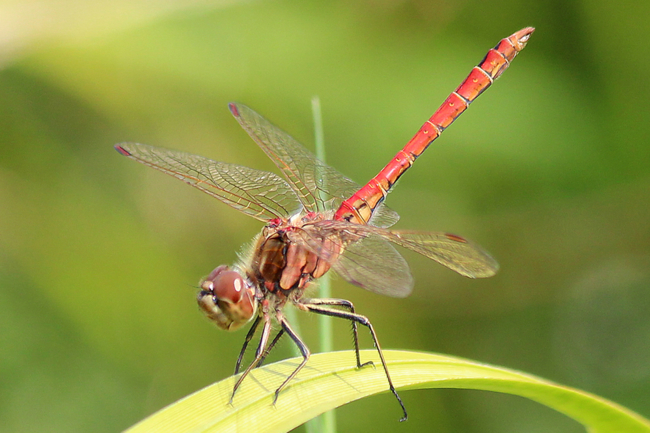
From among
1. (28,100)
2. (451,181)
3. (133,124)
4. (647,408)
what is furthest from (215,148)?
(647,408)

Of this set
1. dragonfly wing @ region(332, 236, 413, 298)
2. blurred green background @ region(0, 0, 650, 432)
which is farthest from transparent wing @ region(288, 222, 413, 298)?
blurred green background @ region(0, 0, 650, 432)

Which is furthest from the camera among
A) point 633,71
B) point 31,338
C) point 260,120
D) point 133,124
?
point 133,124

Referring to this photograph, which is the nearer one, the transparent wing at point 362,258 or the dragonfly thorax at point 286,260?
the transparent wing at point 362,258

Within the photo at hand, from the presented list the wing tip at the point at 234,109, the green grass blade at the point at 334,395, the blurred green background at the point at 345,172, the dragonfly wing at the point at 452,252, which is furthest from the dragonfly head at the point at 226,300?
the blurred green background at the point at 345,172

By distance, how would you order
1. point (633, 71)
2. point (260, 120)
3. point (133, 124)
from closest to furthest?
1. point (260, 120)
2. point (633, 71)
3. point (133, 124)

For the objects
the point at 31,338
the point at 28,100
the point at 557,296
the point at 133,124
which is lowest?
the point at 31,338

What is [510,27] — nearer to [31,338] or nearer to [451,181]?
[451,181]

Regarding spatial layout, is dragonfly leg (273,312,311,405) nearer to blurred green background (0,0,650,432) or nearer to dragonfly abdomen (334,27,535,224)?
dragonfly abdomen (334,27,535,224)

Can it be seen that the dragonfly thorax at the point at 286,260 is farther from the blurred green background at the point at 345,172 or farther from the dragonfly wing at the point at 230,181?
the blurred green background at the point at 345,172
